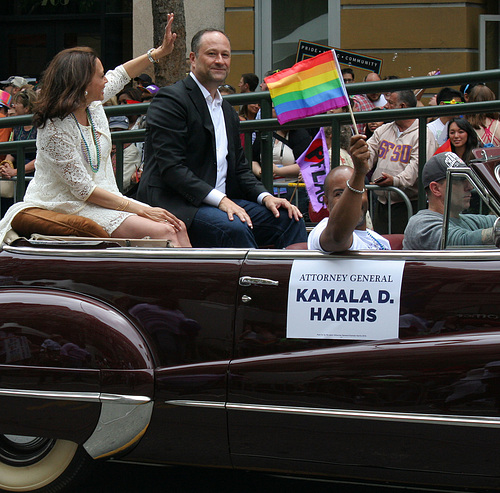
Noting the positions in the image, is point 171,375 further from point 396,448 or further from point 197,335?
point 396,448

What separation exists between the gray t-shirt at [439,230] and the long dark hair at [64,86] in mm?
1855

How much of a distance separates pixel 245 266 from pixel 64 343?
837mm

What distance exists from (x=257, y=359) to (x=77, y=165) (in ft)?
5.25

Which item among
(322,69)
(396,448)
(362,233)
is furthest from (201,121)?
(396,448)

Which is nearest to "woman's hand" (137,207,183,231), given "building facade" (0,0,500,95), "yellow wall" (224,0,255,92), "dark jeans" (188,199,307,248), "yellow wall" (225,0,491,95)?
"dark jeans" (188,199,307,248)

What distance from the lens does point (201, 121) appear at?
16.2 feet

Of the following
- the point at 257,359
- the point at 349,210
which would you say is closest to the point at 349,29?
A: the point at 349,210

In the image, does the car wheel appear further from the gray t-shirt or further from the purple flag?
the purple flag

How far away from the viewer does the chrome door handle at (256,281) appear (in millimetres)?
3494

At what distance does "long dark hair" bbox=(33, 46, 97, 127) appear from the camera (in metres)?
4.47

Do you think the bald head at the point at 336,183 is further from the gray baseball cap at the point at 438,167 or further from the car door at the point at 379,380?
the car door at the point at 379,380

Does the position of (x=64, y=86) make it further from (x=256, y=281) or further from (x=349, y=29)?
(x=349, y=29)

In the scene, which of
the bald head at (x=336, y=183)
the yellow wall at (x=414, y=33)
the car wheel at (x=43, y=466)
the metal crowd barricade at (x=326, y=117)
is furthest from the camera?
the yellow wall at (x=414, y=33)

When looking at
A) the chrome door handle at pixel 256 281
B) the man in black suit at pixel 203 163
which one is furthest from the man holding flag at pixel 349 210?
the man in black suit at pixel 203 163
